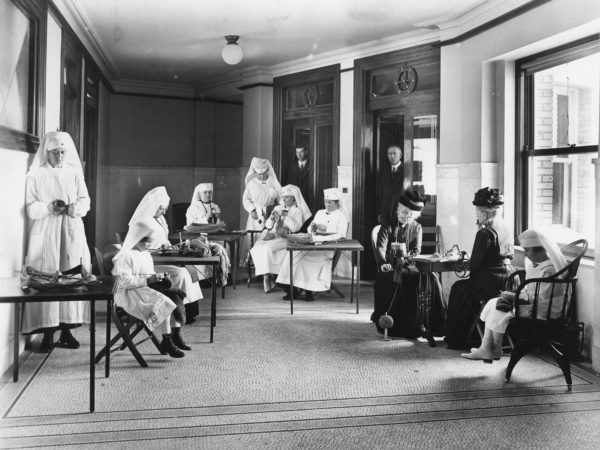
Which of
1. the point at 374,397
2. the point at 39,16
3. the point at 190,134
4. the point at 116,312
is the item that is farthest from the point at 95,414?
the point at 190,134

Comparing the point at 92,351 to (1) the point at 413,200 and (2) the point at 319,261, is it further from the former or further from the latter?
(2) the point at 319,261

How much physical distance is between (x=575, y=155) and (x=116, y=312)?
12.0 ft

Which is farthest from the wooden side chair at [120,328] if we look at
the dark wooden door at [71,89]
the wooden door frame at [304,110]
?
the wooden door frame at [304,110]

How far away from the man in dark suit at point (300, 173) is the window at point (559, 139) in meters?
3.34

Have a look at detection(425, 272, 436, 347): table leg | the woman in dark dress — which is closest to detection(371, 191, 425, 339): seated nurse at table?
detection(425, 272, 436, 347): table leg

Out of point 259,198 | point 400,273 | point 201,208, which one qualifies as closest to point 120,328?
point 400,273

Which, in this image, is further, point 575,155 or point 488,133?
point 488,133

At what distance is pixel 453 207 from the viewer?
6715 millimetres

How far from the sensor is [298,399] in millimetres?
3881

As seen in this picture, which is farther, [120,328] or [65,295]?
[120,328]

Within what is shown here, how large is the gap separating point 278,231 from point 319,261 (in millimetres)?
979

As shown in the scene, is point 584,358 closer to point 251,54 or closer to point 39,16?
point 39,16

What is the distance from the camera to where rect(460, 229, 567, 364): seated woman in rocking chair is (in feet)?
13.8

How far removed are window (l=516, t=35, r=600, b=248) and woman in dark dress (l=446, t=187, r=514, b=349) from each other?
0.73 m
